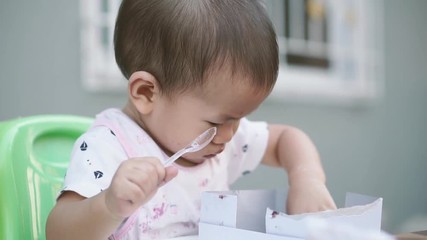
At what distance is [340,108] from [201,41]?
2.87 metres

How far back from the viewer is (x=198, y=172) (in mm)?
967

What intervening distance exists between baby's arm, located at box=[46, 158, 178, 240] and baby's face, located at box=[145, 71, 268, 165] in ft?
0.57

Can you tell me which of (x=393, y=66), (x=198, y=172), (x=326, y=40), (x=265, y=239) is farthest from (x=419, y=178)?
(x=265, y=239)

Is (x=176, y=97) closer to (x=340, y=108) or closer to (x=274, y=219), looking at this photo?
(x=274, y=219)

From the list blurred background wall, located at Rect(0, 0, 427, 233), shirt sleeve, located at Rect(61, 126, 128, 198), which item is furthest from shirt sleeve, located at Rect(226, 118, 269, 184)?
blurred background wall, located at Rect(0, 0, 427, 233)

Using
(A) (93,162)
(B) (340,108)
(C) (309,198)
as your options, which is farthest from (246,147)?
(B) (340,108)

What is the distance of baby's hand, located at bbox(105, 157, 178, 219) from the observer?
0.62m

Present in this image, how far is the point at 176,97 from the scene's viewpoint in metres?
0.86

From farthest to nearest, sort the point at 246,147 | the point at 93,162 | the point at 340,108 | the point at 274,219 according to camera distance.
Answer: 1. the point at 340,108
2. the point at 246,147
3. the point at 93,162
4. the point at 274,219

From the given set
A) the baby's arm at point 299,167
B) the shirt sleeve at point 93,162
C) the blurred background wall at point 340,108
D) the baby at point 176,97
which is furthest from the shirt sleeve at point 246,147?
the blurred background wall at point 340,108

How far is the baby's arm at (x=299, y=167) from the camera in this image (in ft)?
2.82

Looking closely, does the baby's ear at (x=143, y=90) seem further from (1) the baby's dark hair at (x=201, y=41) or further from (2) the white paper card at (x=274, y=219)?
(2) the white paper card at (x=274, y=219)

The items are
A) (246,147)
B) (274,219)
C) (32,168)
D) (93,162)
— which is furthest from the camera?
(246,147)

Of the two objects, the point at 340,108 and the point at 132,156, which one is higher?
the point at 132,156
